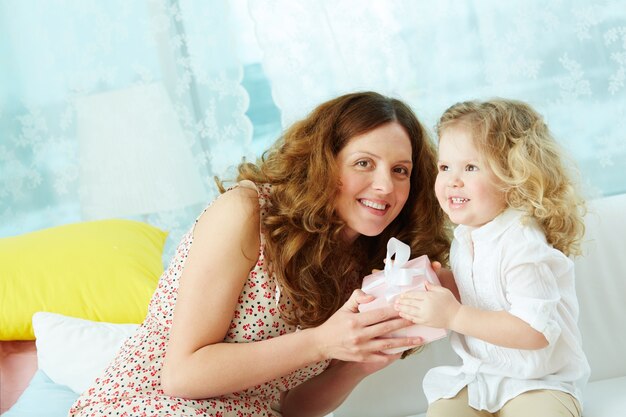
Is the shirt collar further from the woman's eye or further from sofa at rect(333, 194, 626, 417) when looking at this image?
sofa at rect(333, 194, 626, 417)

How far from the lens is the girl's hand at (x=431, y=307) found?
166cm

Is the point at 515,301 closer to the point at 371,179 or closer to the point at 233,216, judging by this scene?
the point at 371,179

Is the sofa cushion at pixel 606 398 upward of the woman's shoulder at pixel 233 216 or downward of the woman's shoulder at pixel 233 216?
downward

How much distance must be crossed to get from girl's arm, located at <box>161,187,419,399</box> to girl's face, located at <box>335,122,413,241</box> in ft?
0.80

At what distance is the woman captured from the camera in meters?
1.79

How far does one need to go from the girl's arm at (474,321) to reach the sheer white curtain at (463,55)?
4.35 ft

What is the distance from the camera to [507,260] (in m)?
1.74

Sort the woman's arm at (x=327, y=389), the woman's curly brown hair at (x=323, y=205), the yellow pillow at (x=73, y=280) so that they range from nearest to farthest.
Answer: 1. the woman's curly brown hair at (x=323, y=205)
2. the woman's arm at (x=327, y=389)
3. the yellow pillow at (x=73, y=280)

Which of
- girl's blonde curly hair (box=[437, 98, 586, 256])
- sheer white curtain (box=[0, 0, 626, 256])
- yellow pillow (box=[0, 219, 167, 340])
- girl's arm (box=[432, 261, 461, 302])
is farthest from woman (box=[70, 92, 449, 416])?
sheer white curtain (box=[0, 0, 626, 256])

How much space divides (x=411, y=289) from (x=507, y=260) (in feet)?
0.73

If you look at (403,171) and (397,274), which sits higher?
(403,171)

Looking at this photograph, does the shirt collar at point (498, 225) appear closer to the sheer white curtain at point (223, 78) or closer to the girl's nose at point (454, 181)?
the girl's nose at point (454, 181)

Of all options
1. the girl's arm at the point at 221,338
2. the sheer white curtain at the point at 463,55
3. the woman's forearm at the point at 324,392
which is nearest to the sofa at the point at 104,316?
the woman's forearm at the point at 324,392

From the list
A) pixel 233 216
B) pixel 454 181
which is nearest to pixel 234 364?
pixel 233 216
